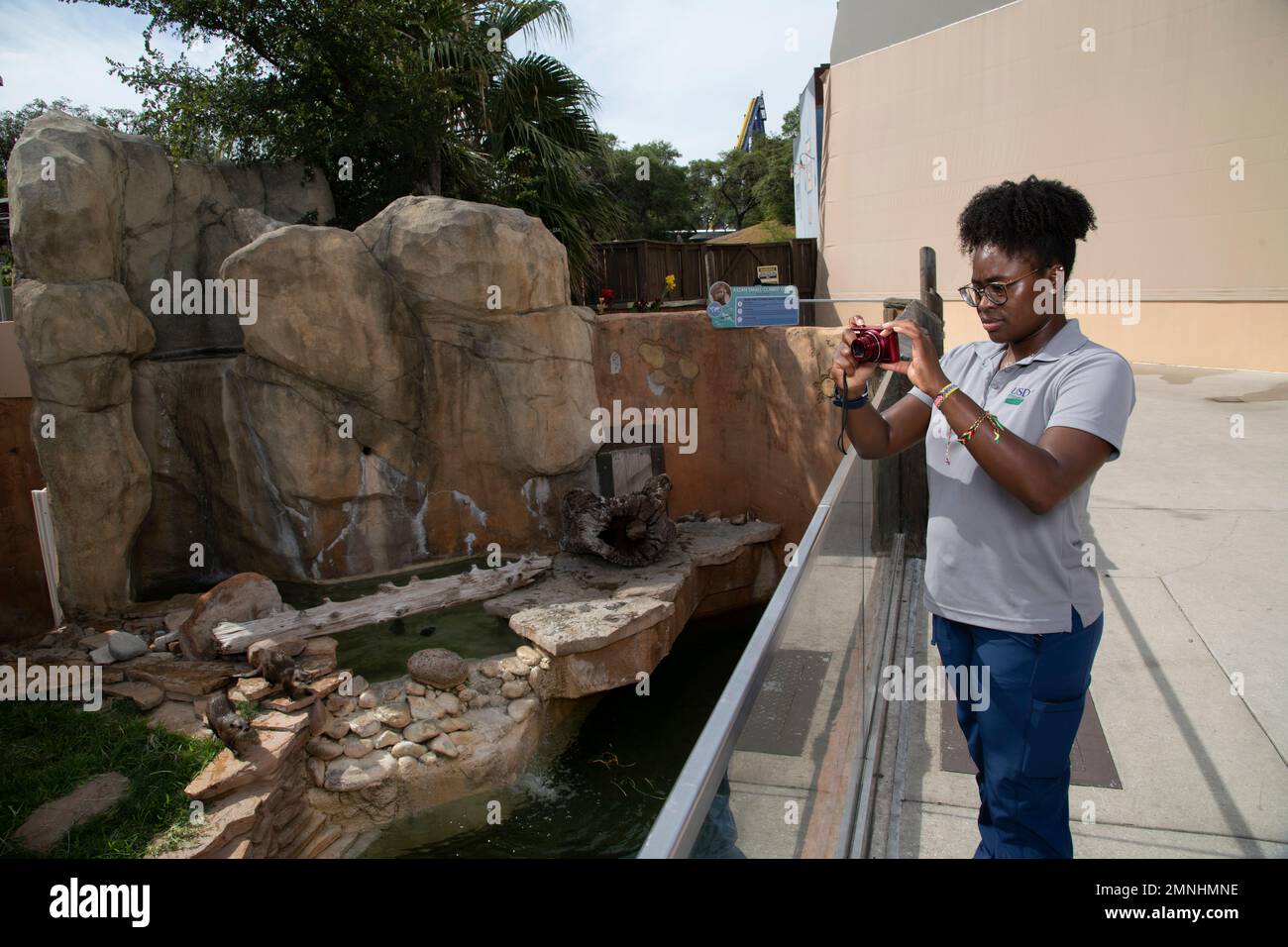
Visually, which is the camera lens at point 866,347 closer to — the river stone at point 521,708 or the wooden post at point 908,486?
the wooden post at point 908,486

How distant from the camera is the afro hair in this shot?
6.55ft

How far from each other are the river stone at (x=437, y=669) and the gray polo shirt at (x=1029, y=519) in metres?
6.36

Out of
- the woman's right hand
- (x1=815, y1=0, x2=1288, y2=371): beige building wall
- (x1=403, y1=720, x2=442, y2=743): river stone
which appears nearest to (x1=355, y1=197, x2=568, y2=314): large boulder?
(x1=403, y1=720, x2=442, y2=743): river stone

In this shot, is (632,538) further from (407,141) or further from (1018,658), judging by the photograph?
(1018,658)

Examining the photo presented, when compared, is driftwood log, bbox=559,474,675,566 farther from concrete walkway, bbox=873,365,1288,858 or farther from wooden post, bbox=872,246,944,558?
wooden post, bbox=872,246,944,558

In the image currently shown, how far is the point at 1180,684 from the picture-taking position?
3564 mm

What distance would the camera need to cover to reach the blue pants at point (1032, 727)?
188 centimetres

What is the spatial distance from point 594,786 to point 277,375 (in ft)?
18.3

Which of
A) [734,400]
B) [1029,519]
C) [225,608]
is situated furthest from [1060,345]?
[734,400]

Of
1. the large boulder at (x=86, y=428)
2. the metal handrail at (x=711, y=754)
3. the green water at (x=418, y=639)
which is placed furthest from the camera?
the large boulder at (x=86, y=428)

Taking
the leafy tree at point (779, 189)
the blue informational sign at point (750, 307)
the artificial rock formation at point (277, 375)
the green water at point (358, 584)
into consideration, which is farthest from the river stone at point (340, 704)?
the leafy tree at point (779, 189)

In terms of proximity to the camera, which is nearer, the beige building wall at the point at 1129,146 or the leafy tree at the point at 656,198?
the beige building wall at the point at 1129,146

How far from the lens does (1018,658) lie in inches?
74.3

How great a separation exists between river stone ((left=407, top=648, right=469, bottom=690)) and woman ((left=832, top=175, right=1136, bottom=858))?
626 cm
